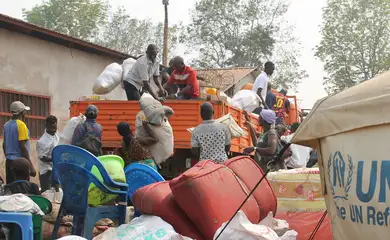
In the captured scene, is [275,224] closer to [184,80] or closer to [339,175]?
[339,175]

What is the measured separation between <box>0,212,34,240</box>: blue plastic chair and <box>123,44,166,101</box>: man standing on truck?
15.1 feet

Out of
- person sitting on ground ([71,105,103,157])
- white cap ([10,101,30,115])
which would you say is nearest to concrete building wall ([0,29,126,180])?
white cap ([10,101,30,115])

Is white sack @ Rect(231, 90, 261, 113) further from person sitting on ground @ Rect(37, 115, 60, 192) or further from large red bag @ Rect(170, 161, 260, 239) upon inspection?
large red bag @ Rect(170, 161, 260, 239)

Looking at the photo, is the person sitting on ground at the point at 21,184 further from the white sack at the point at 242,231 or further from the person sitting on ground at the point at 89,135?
the white sack at the point at 242,231

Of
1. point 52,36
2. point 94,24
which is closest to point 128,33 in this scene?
point 94,24

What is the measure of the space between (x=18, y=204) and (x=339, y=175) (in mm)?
2353

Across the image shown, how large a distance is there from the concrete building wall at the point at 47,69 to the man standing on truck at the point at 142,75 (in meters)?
4.49

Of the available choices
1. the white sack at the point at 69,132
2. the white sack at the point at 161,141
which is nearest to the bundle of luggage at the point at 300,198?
the white sack at the point at 161,141

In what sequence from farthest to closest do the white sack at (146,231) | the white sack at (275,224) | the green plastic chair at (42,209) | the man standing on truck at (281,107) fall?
the man standing on truck at (281,107)
the green plastic chair at (42,209)
the white sack at (275,224)
the white sack at (146,231)

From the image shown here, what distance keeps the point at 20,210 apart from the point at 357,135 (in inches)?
97.8

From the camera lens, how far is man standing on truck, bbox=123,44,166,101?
8.81 m

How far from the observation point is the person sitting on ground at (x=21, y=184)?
490cm

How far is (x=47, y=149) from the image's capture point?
7.43 m

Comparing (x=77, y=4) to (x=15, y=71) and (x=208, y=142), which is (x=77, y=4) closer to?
(x=15, y=71)
